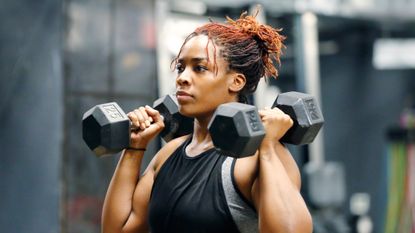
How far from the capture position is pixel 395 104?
1340 centimetres

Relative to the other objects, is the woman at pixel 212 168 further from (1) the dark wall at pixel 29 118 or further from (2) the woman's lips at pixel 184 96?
(1) the dark wall at pixel 29 118

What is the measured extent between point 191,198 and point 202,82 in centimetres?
39

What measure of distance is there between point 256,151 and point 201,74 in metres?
0.37

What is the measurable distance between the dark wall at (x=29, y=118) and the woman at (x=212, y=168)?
3.38m

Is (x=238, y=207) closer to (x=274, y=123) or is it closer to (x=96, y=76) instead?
(x=274, y=123)

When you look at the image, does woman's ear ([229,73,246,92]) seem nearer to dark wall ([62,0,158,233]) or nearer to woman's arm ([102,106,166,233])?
woman's arm ([102,106,166,233])

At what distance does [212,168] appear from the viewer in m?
3.02

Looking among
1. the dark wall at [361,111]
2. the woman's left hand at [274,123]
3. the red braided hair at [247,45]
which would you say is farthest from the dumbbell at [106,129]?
the dark wall at [361,111]

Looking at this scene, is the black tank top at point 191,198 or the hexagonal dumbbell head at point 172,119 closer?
the black tank top at point 191,198

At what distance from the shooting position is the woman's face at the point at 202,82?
10.0ft

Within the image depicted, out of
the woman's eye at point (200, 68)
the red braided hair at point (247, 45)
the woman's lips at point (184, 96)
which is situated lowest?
the woman's lips at point (184, 96)

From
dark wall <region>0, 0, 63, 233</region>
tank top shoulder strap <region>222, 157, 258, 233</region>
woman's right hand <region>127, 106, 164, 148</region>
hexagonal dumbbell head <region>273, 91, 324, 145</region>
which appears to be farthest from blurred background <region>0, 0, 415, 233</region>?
tank top shoulder strap <region>222, 157, 258, 233</region>

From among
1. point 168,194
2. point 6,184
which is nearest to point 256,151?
point 168,194

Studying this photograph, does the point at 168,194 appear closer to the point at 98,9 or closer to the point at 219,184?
the point at 219,184
